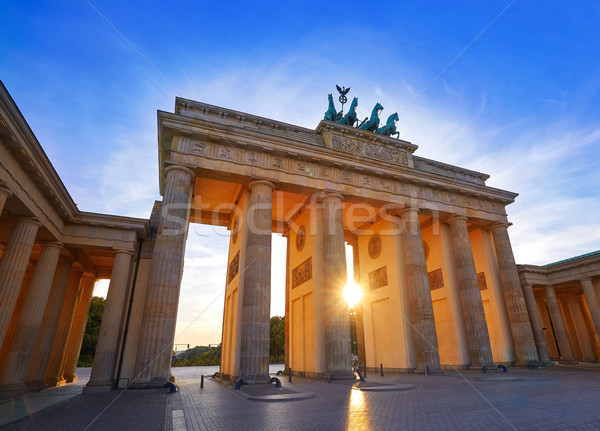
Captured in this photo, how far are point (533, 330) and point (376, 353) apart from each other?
452 inches

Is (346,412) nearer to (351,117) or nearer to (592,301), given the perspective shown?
(351,117)

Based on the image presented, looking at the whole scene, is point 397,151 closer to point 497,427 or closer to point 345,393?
point 345,393

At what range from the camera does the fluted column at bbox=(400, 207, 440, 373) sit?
57.8 ft

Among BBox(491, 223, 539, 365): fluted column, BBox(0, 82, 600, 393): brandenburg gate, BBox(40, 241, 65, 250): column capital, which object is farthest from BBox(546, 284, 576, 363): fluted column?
BBox(40, 241, 65, 250): column capital

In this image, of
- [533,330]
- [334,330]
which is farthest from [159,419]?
[533,330]

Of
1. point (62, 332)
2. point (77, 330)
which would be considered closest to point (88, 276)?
point (77, 330)

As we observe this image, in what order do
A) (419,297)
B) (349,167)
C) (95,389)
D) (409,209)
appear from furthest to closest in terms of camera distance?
(409,209), (349,167), (419,297), (95,389)

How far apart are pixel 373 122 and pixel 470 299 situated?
44.8 feet

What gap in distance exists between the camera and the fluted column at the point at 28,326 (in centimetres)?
1315

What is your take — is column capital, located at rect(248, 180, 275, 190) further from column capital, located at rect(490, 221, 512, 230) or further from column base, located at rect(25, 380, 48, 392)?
column capital, located at rect(490, 221, 512, 230)

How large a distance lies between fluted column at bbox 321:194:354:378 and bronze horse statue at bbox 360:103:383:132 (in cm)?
743

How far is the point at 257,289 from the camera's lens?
14820 mm

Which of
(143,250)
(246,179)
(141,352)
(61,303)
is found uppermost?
(246,179)

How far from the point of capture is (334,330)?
1580 centimetres
